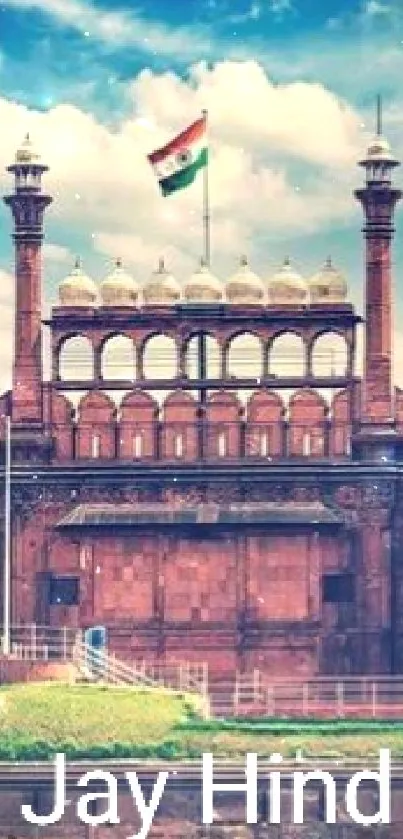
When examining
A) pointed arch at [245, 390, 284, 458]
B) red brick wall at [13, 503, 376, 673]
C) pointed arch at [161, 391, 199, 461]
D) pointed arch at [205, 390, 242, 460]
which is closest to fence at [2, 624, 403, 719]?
red brick wall at [13, 503, 376, 673]

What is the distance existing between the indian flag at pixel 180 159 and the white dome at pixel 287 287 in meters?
2.91

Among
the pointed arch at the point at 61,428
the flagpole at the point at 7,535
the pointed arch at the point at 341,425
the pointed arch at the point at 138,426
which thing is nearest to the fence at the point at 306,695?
the flagpole at the point at 7,535

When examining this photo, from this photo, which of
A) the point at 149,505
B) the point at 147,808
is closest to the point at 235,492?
the point at 149,505

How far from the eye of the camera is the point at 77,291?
84.9m

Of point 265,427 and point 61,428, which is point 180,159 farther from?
point 61,428

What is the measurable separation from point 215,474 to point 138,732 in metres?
10.0

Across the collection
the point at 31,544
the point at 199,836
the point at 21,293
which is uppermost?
the point at 21,293

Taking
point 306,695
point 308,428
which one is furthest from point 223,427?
point 306,695

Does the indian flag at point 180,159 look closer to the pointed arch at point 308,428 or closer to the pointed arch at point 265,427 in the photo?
the pointed arch at point 265,427

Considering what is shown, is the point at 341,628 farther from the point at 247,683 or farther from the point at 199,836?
the point at 199,836

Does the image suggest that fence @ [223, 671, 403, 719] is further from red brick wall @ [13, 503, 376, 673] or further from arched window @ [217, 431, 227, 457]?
arched window @ [217, 431, 227, 457]

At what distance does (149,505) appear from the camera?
8381cm

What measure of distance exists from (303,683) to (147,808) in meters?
9.62

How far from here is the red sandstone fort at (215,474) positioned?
3268 inches
